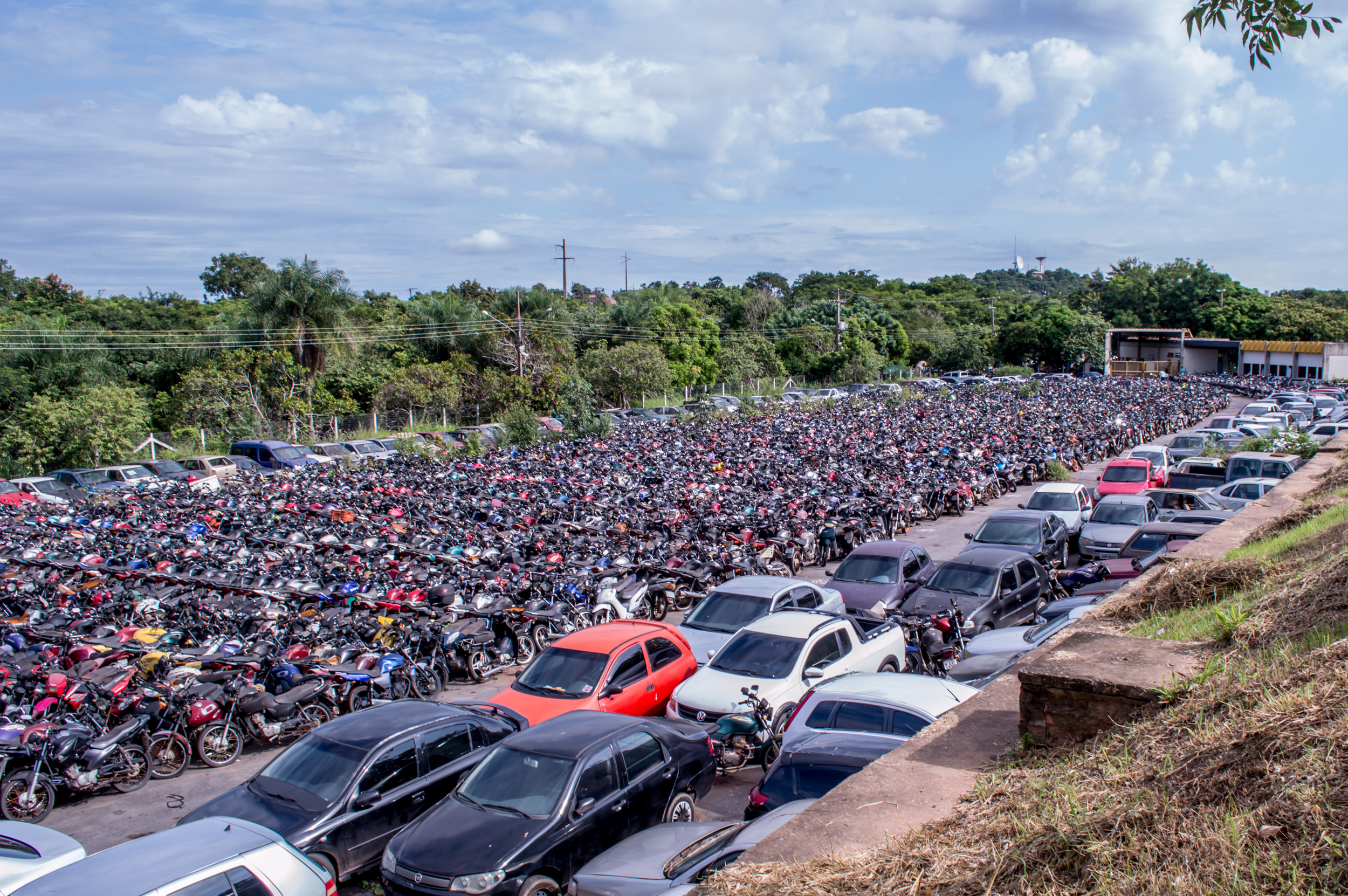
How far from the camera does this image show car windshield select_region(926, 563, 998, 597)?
34.2 ft

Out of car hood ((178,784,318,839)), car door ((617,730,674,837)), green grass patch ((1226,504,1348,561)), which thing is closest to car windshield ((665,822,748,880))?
car door ((617,730,674,837))

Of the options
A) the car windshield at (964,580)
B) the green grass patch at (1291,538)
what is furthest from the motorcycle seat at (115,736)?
the green grass patch at (1291,538)

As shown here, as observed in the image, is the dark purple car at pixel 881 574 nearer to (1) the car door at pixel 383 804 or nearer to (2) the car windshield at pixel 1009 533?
(2) the car windshield at pixel 1009 533

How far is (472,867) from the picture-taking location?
497 centimetres

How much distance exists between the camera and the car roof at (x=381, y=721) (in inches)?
242

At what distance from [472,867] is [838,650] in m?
4.38

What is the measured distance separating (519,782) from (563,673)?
2377mm

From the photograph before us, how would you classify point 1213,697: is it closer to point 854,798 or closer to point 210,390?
point 854,798

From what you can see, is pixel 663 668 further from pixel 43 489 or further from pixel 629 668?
pixel 43 489

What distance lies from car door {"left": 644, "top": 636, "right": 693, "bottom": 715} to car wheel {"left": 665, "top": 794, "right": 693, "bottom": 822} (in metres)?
1.82

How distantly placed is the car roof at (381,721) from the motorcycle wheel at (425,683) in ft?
7.44

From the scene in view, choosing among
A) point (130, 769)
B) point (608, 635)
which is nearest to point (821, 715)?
point (608, 635)

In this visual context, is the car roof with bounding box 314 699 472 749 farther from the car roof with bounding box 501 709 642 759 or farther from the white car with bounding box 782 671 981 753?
the white car with bounding box 782 671 981 753

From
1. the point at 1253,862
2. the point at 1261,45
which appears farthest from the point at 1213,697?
the point at 1261,45
